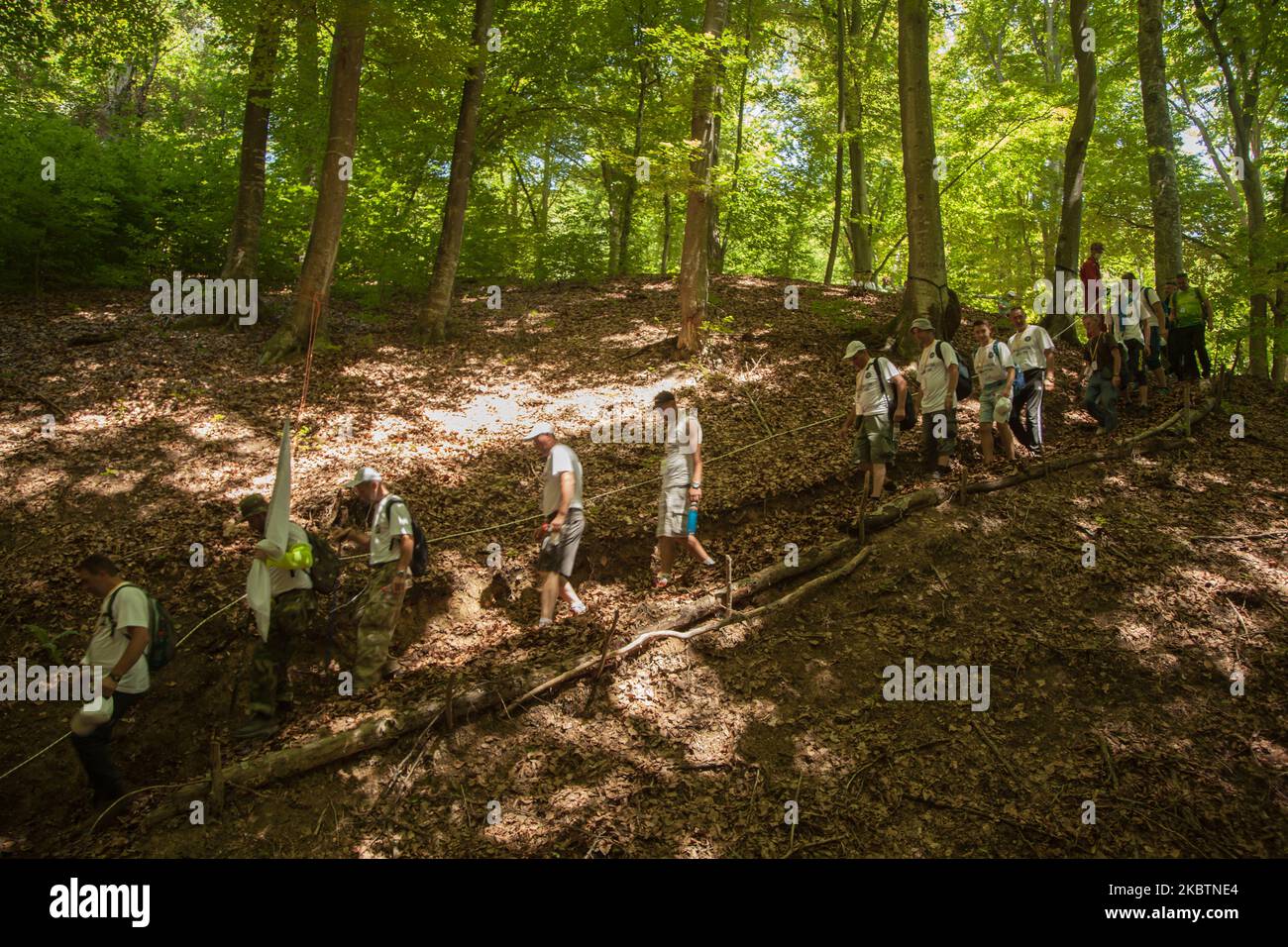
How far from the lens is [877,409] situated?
26.8ft

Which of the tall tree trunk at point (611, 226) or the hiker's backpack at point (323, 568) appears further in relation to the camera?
the tall tree trunk at point (611, 226)

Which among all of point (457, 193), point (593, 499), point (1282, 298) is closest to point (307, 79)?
point (457, 193)

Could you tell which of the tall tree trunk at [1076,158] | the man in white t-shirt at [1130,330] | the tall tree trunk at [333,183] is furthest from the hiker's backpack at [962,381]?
the tall tree trunk at [333,183]

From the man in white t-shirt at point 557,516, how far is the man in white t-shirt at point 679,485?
95 centimetres

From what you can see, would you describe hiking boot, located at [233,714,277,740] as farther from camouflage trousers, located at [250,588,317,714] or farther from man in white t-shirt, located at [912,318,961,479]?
man in white t-shirt, located at [912,318,961,479]

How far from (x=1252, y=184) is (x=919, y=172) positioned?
10997 millimetres

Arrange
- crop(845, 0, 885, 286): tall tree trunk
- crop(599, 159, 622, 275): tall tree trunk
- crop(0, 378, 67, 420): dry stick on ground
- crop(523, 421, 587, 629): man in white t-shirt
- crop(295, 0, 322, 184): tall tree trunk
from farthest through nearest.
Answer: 1. crop(599, 159, 622, 275): tall tree trunk
2. crop(845, 0, 885, 286): tall tree trunk
3. crop(295, 0, 322, 184): tall tree trunk
4. crop(0, 378, 67, 420): dry stick on ground
5. crop(523, 421, 587, 629): man in white t-shirt

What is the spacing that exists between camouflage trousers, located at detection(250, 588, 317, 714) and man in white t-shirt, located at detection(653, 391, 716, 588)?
11.2 feet

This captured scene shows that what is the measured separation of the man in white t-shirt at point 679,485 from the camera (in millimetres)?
7273

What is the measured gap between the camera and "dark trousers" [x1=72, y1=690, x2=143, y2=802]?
5.25 m

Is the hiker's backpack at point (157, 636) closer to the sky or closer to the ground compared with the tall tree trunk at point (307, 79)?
closer to the ground


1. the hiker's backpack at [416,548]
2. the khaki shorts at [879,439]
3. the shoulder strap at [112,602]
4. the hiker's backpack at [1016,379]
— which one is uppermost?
the hiker's backpack at [1016,379]

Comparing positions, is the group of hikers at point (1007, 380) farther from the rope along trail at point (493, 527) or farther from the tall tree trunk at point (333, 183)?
the tall tree trunk at point (333, 183)

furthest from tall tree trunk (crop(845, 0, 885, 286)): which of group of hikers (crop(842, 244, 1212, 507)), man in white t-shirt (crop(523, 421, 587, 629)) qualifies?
man in white t-shirt (crop(523, 421, 587, 629))
